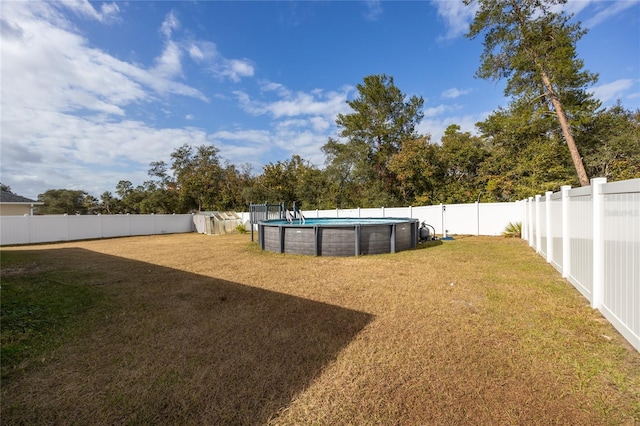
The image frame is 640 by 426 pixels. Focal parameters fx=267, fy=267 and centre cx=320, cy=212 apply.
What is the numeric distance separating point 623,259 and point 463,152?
60.9 ft

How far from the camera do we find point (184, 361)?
277cm

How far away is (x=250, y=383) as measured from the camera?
2377mm

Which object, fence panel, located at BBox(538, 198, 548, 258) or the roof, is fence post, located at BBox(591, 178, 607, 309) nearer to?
fence panel, located at BBox(538, 198, 548, 258)

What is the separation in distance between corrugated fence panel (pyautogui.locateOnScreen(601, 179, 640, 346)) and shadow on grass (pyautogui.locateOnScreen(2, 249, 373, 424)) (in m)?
2.80

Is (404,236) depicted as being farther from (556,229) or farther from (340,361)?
(340,361)

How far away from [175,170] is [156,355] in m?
33.3

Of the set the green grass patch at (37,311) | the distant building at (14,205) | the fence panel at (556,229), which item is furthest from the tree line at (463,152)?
the green grass patch at (37,311)

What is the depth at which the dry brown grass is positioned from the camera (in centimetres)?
201

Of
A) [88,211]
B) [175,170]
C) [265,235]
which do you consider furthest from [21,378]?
[88,211]

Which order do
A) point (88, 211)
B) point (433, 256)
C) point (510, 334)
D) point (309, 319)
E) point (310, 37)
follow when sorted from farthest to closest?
point (88, 211)
point (310, 37)
point (433, 256)
point (309, 319)
point (510, 334)

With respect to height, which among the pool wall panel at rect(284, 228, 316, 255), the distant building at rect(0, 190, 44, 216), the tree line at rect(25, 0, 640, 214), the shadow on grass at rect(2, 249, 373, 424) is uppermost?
the tree line at rect(25, 0, 640, 214)

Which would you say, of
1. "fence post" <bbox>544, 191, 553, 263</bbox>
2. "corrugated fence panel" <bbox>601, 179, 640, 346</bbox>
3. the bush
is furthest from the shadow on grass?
the bush

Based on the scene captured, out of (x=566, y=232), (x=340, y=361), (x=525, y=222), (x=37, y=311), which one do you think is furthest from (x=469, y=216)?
(x=37, y=311)

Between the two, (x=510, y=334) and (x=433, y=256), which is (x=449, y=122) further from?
(x=510, y=334)
